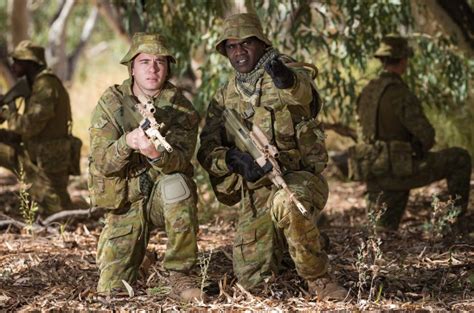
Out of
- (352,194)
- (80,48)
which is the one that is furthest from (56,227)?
(80,48)

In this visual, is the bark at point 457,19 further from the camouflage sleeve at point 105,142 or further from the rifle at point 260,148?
the camouflage sleeve at point 105,142

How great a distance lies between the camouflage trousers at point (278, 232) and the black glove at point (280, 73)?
537 mm

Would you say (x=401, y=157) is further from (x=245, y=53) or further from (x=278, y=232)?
(x=245, y=53)

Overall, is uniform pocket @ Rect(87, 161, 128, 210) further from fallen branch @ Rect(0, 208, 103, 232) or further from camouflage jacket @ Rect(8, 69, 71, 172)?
camouflage jacket @ Rect(8, 69, 71, 172)

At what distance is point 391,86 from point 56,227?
10.2 ft

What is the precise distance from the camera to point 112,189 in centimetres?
559

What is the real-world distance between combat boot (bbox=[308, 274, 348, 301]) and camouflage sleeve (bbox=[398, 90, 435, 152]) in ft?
11.3

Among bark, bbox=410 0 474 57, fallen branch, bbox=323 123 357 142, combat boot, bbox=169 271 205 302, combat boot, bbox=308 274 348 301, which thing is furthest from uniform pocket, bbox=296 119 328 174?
fallen branch, bbox=323 123 357 142

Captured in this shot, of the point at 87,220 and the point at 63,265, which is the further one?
the point at 87,220

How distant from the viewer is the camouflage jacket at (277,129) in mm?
5617

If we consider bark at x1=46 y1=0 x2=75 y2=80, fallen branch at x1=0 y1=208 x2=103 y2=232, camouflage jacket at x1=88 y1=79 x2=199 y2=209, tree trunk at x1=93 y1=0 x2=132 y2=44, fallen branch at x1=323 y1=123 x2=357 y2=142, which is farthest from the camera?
bark at x1=46 y1=0 x2=75 y2=80

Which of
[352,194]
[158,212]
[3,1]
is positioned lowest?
[352,194]

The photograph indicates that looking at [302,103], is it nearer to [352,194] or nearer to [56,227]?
[56,227]

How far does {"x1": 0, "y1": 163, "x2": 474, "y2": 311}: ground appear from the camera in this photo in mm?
5344
